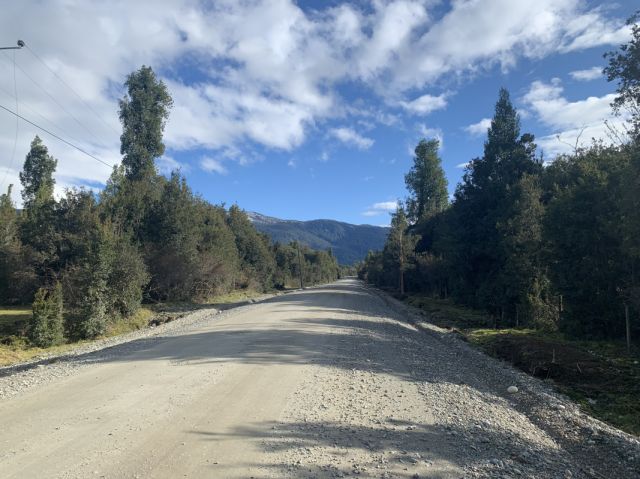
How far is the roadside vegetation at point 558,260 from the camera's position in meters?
10.3

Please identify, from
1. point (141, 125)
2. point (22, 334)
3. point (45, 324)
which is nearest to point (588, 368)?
point (45, 324)

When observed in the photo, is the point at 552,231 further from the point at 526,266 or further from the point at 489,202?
the point at 489,202

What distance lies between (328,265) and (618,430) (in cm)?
12028

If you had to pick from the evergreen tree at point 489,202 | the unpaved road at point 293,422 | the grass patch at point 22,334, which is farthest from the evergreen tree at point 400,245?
the unpaved road at point 293,422

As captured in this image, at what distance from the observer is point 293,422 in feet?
18.6

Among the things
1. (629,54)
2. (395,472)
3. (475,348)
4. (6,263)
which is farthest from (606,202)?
(6,263)

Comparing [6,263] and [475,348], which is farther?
[6,263]

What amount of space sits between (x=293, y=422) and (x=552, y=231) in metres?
15.0

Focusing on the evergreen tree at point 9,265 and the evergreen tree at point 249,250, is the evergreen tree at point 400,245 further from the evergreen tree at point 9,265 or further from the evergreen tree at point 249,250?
the evergreen tree at point 9,265

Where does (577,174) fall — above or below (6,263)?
above

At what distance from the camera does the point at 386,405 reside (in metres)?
6.61

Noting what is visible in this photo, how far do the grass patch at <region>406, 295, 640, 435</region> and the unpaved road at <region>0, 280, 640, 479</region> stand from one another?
0.73m

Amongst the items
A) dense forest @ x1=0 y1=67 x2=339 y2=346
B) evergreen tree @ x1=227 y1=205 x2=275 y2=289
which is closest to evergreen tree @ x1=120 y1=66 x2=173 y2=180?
dense forest @ x1=0 y1=67 x2=339 y2=346

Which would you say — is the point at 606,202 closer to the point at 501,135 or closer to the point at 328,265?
the point at 501,135
